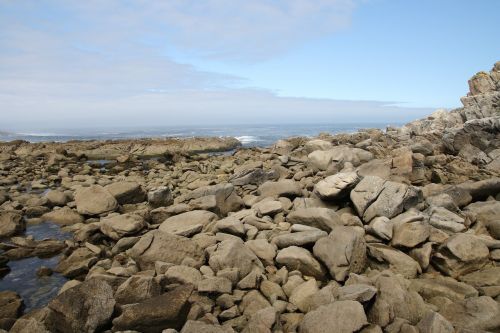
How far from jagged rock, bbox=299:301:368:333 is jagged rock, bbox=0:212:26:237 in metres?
9.14

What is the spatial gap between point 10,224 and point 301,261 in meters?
8.73

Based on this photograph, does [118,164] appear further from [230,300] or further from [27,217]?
[230,300]

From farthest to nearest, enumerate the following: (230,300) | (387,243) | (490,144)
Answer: (490,144) < (387,243) < (230,300)

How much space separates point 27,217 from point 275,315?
1035 cm

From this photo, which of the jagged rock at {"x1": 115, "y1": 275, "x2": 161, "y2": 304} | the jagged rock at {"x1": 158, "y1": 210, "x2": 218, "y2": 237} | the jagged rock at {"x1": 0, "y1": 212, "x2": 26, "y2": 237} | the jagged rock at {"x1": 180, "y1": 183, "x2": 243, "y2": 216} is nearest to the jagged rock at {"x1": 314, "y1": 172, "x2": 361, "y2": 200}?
the jagged rock at {"x1": 180, "y1": 183, "x2": 243, "y2": 216}

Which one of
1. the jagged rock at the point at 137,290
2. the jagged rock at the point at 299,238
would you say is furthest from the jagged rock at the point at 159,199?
the jagged rock at the point at 137,290

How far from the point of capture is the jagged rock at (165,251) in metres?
6.64

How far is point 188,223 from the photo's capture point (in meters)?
8.48

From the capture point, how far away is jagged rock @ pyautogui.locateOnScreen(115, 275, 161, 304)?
521 centimetres

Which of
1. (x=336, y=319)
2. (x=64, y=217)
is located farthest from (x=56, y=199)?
(x=336, y=319)

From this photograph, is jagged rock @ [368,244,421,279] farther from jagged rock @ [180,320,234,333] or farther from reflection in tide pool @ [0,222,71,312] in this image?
reflection in tide pool @ [0,222,71,312]

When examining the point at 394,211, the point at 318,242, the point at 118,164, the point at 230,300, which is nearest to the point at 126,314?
the point at 230,300

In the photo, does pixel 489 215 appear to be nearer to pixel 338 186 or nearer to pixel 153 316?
pixel 338 186

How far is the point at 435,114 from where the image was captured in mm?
32281
